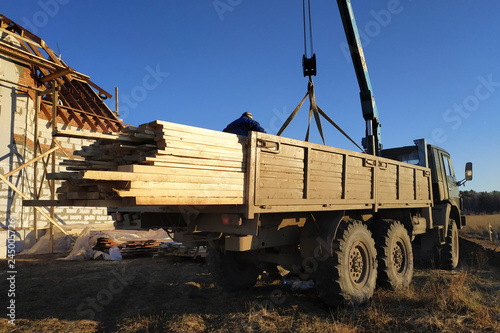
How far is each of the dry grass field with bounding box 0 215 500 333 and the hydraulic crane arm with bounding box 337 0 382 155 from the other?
3.66 meters

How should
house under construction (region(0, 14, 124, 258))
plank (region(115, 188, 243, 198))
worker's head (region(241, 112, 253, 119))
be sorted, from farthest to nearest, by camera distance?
house under construction (region(0, 14, 124, 258)) < worker's head (region(241, 112, 253, 119)) < plank (region(115, 188, 243, 198))

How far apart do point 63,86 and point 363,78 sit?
10.6 m

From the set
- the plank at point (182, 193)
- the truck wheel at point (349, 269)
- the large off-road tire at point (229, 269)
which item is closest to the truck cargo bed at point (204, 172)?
the plank at point (182, 193)

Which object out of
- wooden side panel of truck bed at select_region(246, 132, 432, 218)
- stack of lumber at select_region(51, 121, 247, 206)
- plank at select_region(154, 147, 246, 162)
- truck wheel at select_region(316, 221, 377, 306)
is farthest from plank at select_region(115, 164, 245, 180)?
truck wheel at select_region(316, 221, 377, 306)

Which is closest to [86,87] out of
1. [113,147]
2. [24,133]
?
[24,133]

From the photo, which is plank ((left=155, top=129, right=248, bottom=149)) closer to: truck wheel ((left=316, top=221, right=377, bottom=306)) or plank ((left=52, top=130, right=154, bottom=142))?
plank ((left=52, top=130, right=154, bottom=142))

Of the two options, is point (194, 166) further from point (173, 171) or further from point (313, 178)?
point (313, 178)

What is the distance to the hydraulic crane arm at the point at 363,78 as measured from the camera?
8.01 meters

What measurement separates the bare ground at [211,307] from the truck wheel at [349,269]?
0.20 m

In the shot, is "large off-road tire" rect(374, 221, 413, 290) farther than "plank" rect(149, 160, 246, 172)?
Yes

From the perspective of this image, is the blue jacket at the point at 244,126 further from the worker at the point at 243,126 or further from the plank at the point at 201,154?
the plank at the point at 201,154

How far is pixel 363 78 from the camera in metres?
8.71

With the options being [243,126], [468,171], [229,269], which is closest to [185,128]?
[243,126]

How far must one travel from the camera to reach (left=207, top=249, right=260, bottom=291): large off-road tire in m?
5.46
